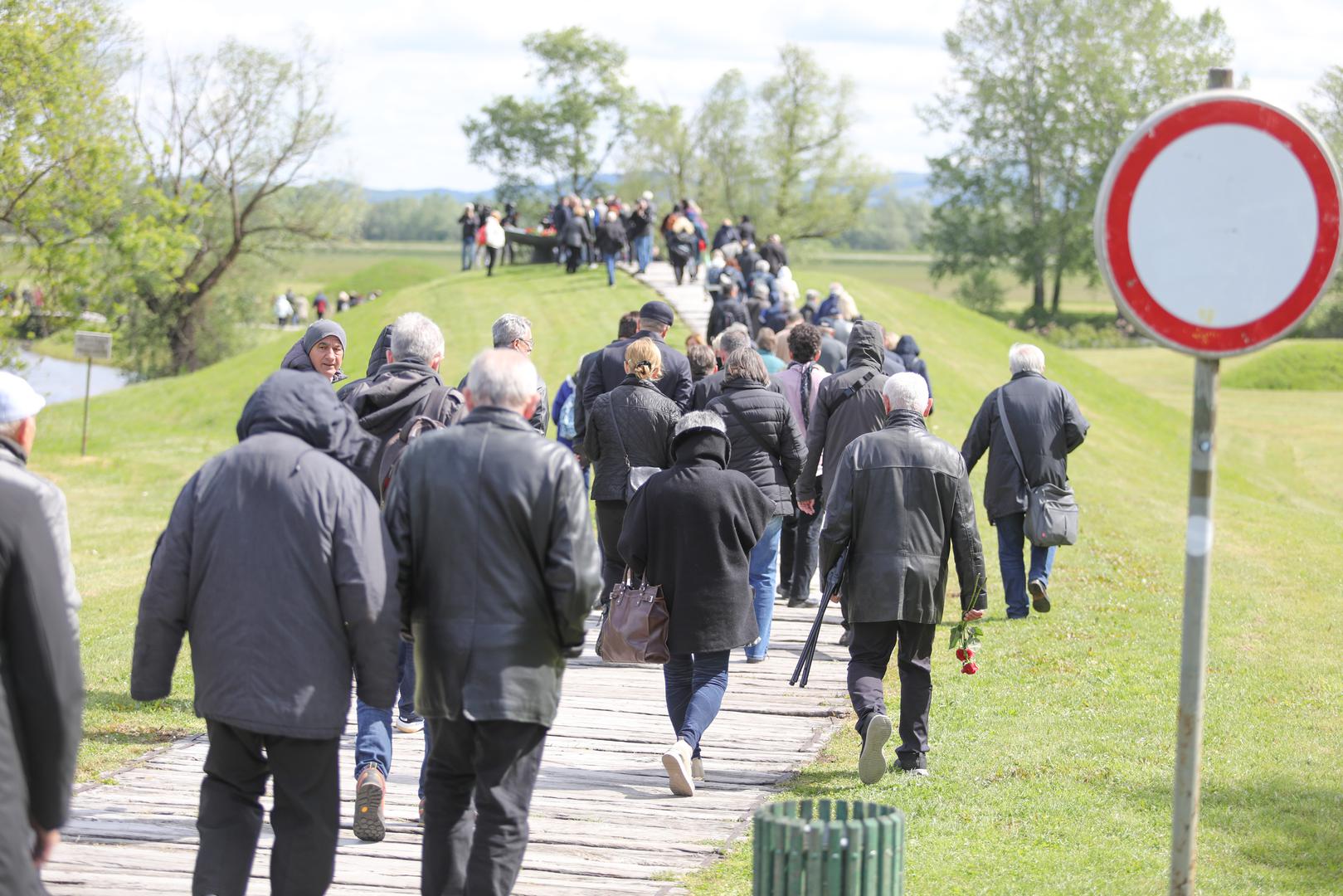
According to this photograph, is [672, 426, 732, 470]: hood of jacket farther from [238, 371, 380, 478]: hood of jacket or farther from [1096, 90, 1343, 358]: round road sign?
[1096, 90, 1343, 358]: round road sign

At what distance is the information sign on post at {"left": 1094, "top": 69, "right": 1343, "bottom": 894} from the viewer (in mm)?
3594

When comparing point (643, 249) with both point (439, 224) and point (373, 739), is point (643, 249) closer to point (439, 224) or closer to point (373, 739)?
point (373, 739)

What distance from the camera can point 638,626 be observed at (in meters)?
7.27

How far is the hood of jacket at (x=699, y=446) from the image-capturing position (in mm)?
7426

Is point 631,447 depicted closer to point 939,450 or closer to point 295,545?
point 939,450

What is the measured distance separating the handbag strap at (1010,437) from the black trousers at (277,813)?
7637 millimetres

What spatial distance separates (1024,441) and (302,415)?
7.70 metres

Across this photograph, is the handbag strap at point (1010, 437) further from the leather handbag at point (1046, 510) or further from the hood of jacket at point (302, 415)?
the hood of jacket at point (302, 415)

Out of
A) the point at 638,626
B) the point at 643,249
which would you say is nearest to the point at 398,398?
the point at 638,626

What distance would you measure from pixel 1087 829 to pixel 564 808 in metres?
2.43

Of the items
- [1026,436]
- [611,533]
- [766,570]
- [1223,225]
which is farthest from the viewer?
[1026,436]

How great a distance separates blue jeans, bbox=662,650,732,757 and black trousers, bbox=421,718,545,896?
2269mm

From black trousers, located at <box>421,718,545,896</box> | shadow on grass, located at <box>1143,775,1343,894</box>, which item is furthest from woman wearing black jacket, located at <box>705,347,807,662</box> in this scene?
black trousers, located at <box>421,718,545,896</box>

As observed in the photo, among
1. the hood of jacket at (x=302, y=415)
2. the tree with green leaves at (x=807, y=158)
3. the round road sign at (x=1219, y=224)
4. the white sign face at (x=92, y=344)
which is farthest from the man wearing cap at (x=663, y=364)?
Result: the tree with green leaves at (x=807, y=158)
